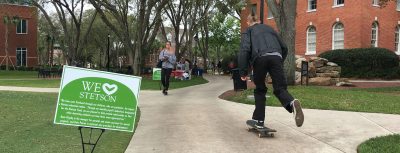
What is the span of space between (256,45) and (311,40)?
30808mm

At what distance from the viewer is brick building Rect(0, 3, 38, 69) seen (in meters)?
53.6

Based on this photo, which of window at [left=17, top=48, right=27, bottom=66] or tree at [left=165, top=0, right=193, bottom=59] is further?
window at [left=17, top=48, right=27, bottom=66]

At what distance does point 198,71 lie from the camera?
37625 mm

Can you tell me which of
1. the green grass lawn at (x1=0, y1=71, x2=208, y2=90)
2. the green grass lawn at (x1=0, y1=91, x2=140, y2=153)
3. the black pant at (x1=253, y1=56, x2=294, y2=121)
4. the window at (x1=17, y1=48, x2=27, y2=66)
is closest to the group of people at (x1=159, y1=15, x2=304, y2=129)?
the black pant at (x1=253, y1=56, x2=294, y2=121)

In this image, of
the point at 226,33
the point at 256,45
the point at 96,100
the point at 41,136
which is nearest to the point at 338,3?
the point at 256,45

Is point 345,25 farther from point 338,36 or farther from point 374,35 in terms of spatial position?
point 374,35

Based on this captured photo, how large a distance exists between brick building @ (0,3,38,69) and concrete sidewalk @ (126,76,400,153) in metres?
47.6

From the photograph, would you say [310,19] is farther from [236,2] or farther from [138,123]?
[138,123]

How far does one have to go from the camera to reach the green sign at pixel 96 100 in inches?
199

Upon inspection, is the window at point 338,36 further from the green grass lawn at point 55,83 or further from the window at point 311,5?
the green grass lawn at point 55,83

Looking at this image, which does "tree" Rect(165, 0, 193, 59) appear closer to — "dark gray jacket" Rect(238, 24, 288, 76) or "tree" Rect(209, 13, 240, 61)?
"tree" Rect(209, 13, 240, 61)

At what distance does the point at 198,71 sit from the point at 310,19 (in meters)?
9.15

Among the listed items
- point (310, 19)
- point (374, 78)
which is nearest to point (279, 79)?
point (374, 78)

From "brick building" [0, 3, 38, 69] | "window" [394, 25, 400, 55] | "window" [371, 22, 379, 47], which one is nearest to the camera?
"window" [371, 22, 379, 47]
